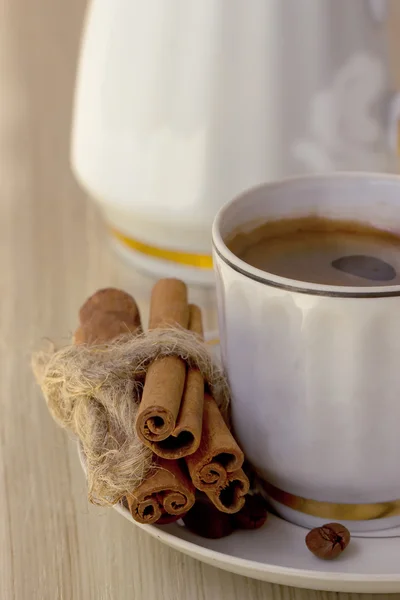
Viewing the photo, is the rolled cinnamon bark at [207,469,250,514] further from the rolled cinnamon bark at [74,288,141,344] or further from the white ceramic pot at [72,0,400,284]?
the white ceramic pot at [72,0,400,284]

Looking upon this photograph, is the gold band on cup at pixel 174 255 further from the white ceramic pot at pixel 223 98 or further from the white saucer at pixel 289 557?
the white saucer at pixel 289 557

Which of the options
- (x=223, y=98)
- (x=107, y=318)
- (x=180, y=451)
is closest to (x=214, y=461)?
(x=180, y=451)

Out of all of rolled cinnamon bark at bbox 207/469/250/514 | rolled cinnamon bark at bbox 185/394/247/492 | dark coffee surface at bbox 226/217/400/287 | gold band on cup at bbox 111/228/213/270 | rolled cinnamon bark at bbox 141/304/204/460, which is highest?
dark coffee surface at bbox 226/217/400/287

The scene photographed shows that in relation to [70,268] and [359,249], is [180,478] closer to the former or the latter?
[359,249]

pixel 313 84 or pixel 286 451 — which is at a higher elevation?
pixel 313 84

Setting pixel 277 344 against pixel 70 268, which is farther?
pixel 70 268

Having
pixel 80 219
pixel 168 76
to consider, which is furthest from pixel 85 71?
pixel 80 219

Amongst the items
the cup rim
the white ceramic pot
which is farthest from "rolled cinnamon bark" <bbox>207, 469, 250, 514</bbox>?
the white ceramic pot

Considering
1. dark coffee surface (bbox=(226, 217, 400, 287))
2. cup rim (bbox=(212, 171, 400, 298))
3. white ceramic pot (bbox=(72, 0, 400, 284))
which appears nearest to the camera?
cup rim (bbox=(212, 171, 400, 298))
